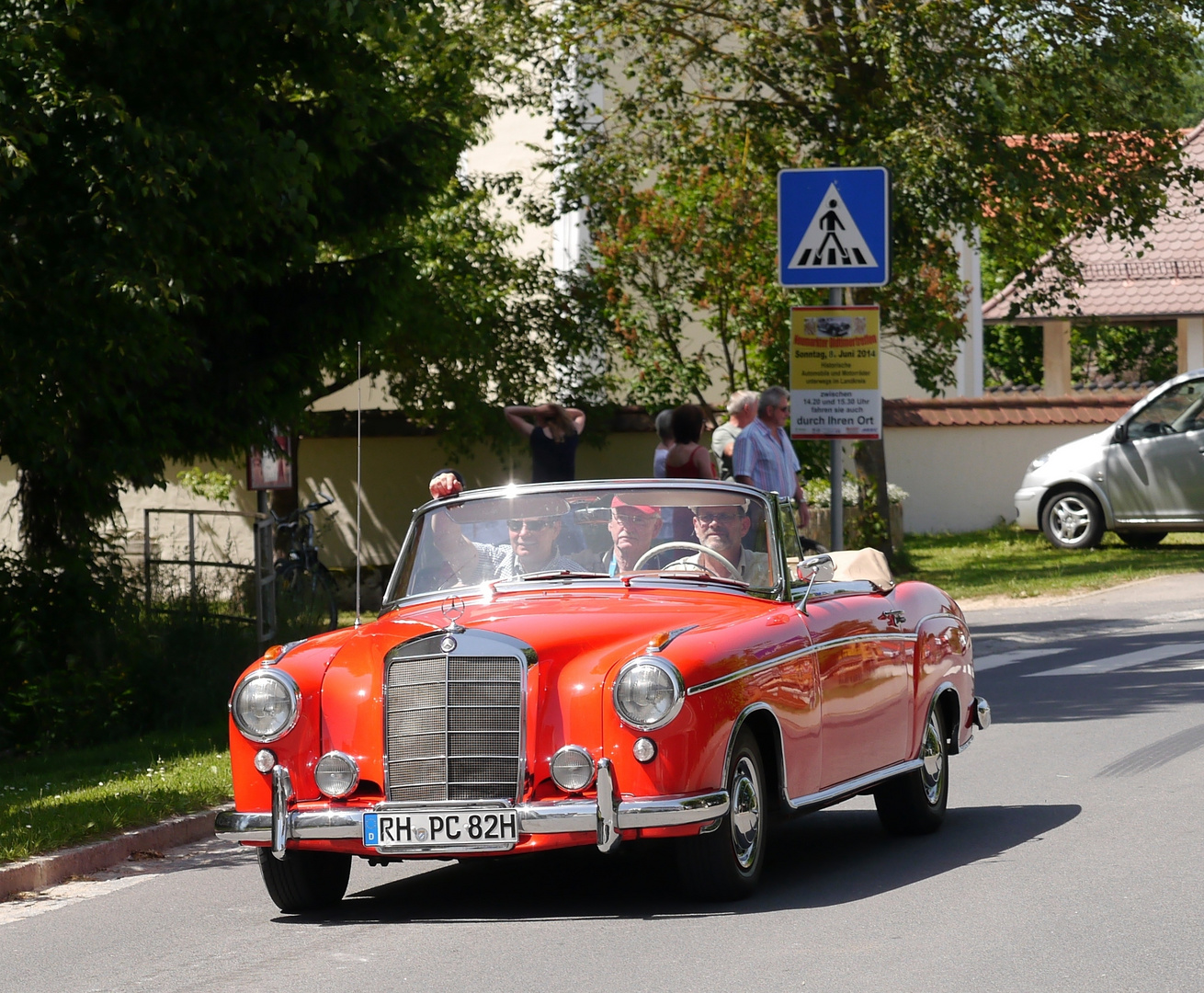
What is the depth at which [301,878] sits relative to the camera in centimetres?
693

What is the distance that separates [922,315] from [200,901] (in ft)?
49.4

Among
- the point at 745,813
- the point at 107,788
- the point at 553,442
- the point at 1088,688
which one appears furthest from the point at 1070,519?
the point at 745,813

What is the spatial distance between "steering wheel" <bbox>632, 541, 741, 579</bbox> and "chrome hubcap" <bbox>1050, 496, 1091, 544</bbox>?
16.6 meters

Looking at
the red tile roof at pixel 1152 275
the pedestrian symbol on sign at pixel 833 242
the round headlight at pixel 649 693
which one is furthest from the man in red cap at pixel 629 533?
the red tile roof at pixel 1152 275

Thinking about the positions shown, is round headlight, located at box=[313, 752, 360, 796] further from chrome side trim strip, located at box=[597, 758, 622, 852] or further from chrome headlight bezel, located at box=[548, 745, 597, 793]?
chrome side trim strip, located at box=[597, 758, 622, 852]

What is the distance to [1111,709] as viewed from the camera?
37.9 feet

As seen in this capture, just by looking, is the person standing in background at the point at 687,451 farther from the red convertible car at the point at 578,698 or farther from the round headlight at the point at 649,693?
the round headlight at the point at 649,693

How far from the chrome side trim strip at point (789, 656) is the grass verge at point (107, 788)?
11.0 ft

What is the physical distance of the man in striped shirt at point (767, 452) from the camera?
1324 cm

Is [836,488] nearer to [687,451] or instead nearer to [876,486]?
[687,451]

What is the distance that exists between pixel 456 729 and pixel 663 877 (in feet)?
4.30

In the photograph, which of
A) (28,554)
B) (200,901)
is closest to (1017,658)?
(28,554)

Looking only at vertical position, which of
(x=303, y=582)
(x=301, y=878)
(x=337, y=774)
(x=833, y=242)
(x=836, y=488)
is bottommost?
(x=301, y=878)

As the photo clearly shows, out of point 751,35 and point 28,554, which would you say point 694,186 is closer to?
point 751,35
